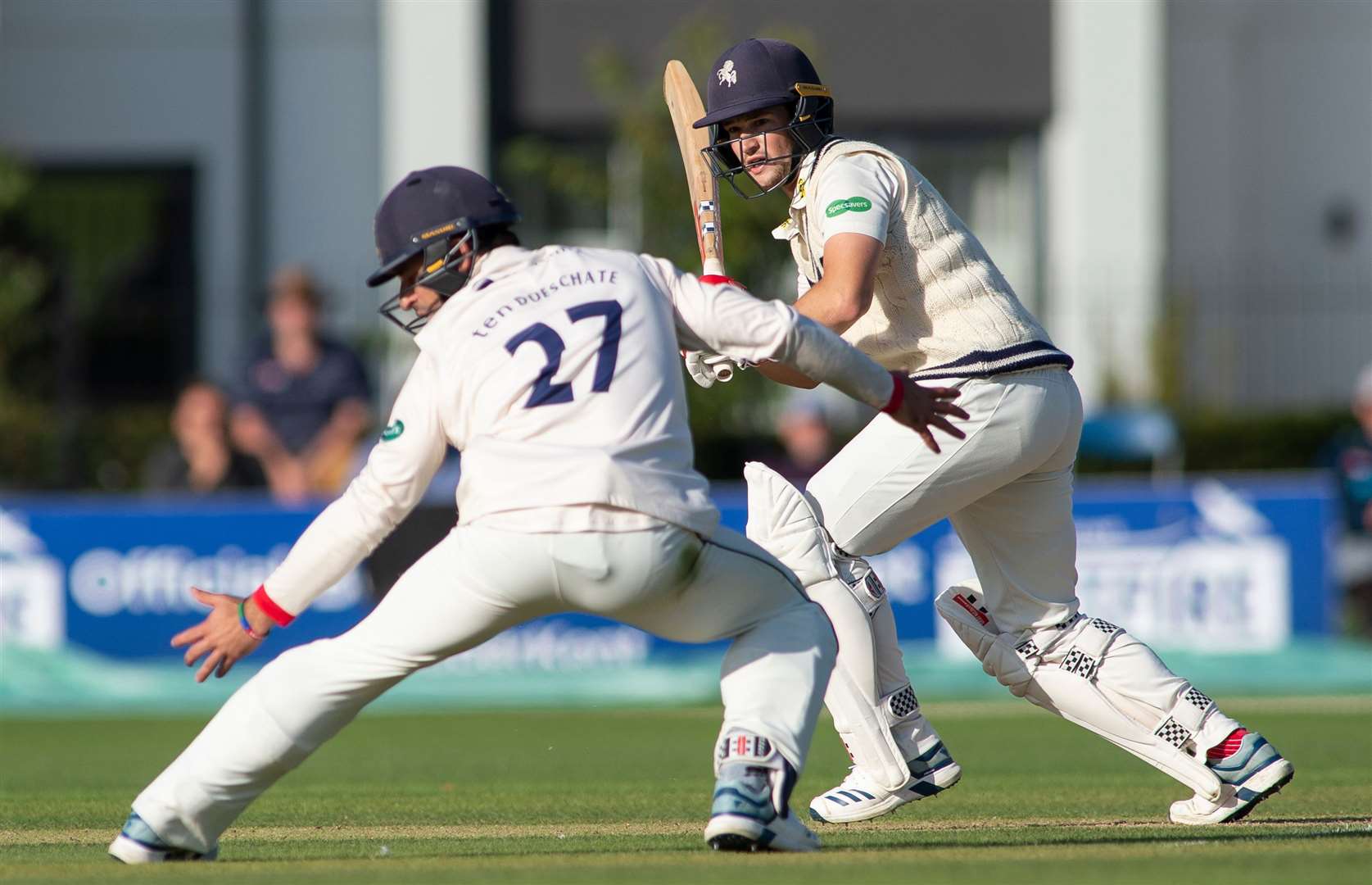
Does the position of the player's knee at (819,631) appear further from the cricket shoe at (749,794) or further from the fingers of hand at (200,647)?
the fingers of hand at (200,647)

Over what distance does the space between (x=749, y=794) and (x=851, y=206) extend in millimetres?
1676

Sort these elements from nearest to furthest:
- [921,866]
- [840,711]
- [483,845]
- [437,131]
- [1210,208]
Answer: [921,866]
[483,845]
[840,711]
[437,131]
[1210,208]

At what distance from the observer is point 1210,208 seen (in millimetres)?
19562

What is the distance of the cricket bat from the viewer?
6109 millimetres

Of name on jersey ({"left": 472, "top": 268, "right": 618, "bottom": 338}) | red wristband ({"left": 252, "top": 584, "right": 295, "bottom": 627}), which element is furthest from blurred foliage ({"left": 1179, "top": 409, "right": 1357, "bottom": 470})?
red wristband ({"left": 252, "top": 584, "right": 295, "bottom": 627})

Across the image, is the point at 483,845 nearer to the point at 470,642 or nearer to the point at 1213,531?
the point at 470,642

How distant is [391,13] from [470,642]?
14633mm

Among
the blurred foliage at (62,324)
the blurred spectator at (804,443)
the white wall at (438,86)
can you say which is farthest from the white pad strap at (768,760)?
the white wall at (438,86)

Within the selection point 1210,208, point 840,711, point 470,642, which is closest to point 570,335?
point 470,642

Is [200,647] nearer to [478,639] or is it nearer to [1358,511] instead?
[478,639]

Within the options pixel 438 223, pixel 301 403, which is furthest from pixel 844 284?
pixel 301 403

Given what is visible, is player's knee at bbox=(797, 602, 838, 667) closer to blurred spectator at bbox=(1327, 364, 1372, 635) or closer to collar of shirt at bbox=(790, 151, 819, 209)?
collar of shirt at bbox=(790, 151, 819, 209)

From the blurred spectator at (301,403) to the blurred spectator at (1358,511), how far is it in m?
6.12

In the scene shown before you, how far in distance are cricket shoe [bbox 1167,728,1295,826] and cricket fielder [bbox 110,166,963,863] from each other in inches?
57.0
